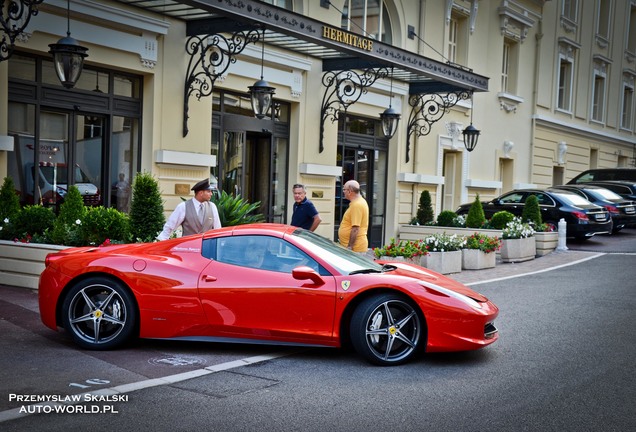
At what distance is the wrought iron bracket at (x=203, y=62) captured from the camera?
13664 mm

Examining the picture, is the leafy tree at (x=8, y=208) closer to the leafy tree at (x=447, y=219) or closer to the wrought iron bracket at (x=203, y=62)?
the wrought iron bracket at (x=203, y=62)

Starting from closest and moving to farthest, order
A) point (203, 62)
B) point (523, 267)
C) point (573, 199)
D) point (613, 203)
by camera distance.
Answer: point (203, 62) → point (523, 267) → point (573, 199) → point (613, 203)

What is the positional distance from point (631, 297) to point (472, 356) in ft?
17.1

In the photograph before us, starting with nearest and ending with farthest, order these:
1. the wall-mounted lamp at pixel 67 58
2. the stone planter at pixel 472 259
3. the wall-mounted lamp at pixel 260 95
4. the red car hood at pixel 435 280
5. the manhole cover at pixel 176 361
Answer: the manhole cover at pixel 176 361
the red car hood at pixel 435 280
the wall-mounted lamp at pixel 67 58
the wall-mounted lamp at pixel 260 95
the stone planter at pixel 472 259

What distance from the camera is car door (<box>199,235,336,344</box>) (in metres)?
6.95

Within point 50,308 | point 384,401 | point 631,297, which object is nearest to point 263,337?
point 384,401

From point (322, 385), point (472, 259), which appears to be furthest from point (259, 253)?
point (472, 259)

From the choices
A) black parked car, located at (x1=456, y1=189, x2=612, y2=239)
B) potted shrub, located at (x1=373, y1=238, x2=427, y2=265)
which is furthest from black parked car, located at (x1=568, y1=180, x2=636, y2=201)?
potted shrub, located at (x1=373, y1=238, x2=427, y2=265)

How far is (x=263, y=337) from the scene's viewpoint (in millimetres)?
7070

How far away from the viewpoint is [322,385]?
6.21m

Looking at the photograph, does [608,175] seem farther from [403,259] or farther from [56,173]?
[56,173]

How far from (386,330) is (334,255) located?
94cm

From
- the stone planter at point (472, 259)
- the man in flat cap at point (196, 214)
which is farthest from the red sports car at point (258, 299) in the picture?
the stone planter at point (472, 259)

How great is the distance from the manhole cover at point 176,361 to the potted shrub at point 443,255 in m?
7.39
